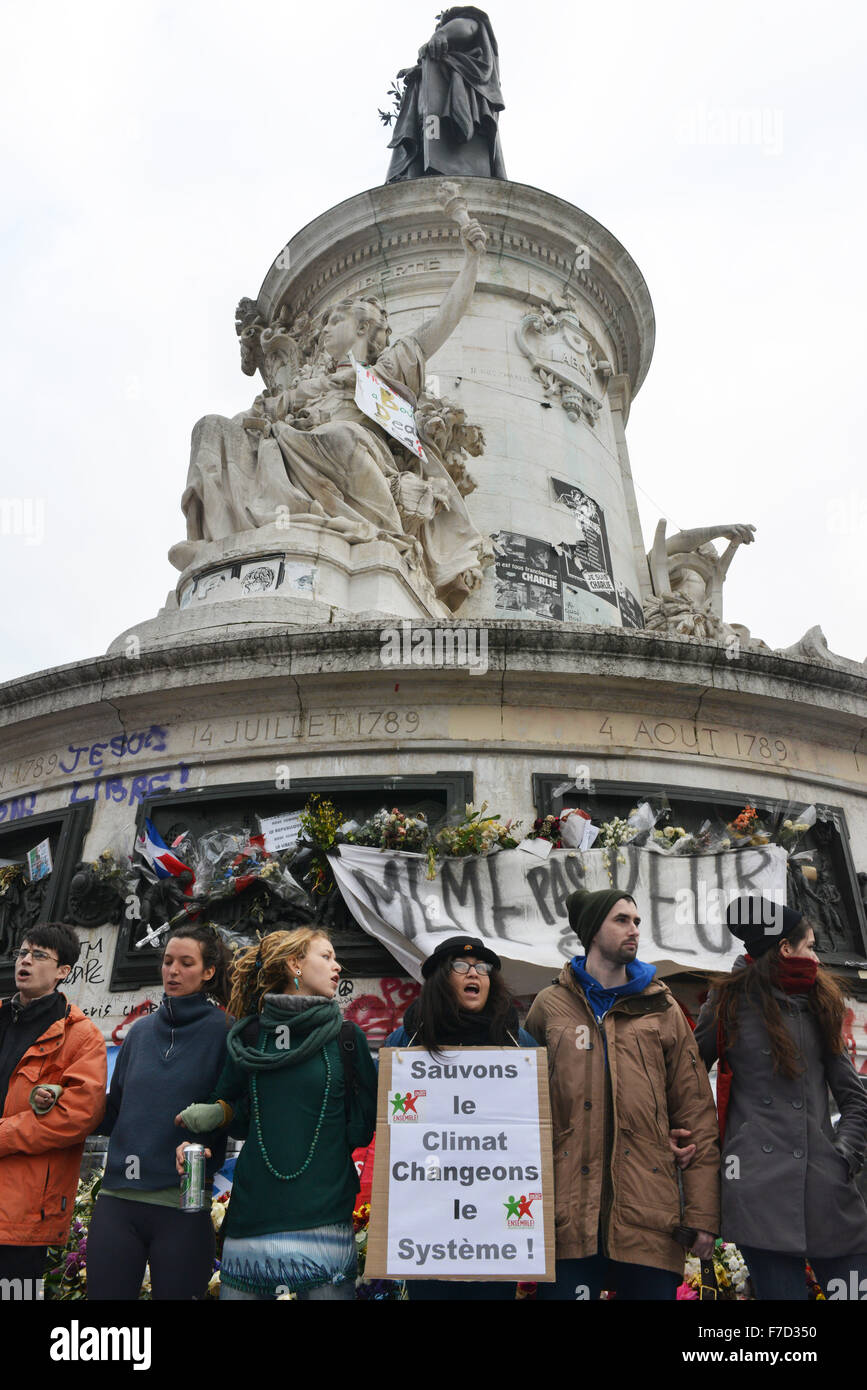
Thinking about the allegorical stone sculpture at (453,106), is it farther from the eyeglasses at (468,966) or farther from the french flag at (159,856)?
the eyeglasses at (468,966)

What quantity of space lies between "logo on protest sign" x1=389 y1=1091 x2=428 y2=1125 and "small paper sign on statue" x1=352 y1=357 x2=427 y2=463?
385 inches

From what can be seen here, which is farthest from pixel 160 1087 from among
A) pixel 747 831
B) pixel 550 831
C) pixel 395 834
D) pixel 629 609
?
pixel 629 609

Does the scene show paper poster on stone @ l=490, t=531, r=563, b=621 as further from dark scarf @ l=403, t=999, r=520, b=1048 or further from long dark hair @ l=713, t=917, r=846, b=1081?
dark scarf @ l=403, t=999, r=520, b=1048

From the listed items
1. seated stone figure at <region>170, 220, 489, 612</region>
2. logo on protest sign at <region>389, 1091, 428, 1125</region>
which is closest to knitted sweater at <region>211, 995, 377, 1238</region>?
logo on protest sign at <region>389, 1091, 428, 1125</region>

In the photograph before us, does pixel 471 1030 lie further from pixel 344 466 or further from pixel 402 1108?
pixel 344 466

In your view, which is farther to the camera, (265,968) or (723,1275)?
(723,1275)

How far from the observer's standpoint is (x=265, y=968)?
178 inches

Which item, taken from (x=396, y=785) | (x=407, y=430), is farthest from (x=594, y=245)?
(x=396, y=785)

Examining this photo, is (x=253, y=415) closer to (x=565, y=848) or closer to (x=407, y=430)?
(x=407, y=430)

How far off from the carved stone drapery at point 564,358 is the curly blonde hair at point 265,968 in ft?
45.5

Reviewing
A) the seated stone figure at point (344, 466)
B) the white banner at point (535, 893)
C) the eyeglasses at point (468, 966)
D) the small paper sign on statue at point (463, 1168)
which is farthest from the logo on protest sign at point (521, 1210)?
the seated stone figure at point (344, 466)

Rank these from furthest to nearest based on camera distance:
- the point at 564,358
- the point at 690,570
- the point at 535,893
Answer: the point at 690,570 < the point at 564,358 < the point at 535,893

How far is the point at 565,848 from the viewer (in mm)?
7762

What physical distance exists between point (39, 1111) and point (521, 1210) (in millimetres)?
2065
